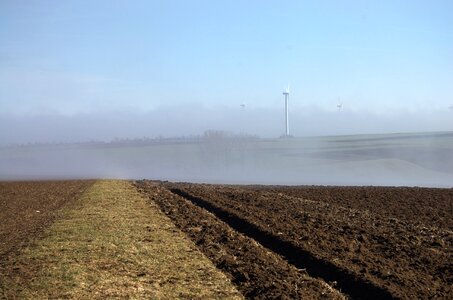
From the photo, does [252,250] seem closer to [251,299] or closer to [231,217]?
[251,299]

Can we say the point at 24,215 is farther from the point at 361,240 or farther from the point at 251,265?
the point at 361,240

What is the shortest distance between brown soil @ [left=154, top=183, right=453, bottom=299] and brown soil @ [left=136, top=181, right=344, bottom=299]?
527mm

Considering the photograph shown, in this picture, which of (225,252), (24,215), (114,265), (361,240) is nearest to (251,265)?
(225,252)

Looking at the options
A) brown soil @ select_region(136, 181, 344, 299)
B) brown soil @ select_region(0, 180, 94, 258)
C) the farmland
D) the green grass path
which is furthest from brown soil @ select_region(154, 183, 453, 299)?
brown soil @ select_region(0, 180, 94, 258)

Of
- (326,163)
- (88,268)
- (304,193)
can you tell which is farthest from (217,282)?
(326,163)

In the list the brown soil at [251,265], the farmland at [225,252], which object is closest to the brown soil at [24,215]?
the farmland at [225,252]

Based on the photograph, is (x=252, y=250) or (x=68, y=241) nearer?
(x=252, y=250)

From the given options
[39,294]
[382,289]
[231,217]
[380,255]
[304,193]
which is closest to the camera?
[39,294]

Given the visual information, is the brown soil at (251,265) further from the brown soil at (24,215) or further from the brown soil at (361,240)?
the brown soil at (24,215)

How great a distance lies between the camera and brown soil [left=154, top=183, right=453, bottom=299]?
908cm

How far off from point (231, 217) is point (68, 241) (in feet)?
21.1

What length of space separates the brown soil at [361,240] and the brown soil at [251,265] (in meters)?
0.53

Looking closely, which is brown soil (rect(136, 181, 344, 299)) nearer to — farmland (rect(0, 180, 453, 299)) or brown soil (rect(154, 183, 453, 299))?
farmland (rect(0, 180, 453, 299))

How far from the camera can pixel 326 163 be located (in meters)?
70.2
